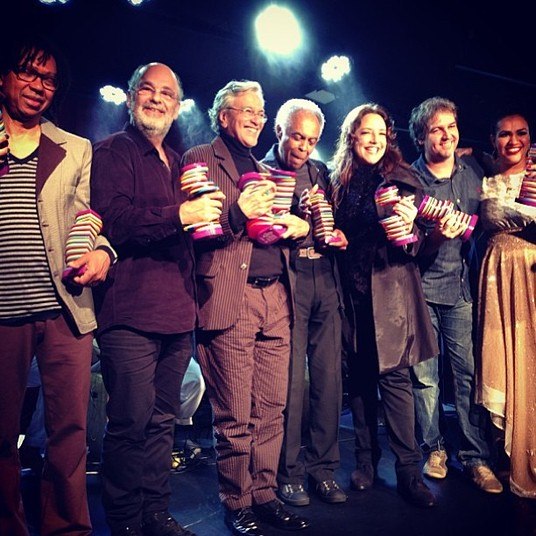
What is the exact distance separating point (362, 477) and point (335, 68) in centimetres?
493

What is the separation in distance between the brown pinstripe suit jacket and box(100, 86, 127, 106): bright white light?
4290 millimetres

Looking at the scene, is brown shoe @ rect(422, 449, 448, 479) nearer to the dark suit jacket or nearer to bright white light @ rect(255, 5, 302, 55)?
the dark suit jacket

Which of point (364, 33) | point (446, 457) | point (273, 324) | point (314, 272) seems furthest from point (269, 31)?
point (446, 457)

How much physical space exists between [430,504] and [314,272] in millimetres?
1422

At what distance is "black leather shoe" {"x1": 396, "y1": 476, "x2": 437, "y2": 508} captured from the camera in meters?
2.75

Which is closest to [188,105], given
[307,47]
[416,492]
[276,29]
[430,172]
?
[276,29]

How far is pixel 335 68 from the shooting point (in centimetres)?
623

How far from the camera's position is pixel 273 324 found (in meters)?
2.65

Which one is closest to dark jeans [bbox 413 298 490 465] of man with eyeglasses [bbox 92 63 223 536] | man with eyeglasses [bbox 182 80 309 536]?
man with eyeglasses [bbox 182 80 309 536]

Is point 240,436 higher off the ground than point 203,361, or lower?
lower

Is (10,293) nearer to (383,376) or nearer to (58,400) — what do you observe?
(58,400)

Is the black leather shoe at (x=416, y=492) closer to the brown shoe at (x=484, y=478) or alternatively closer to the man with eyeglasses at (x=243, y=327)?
the brown shoe at (x=484, y=478)

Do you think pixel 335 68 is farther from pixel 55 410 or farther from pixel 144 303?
pixel 55 410

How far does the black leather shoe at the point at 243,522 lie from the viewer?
2.37 meters
